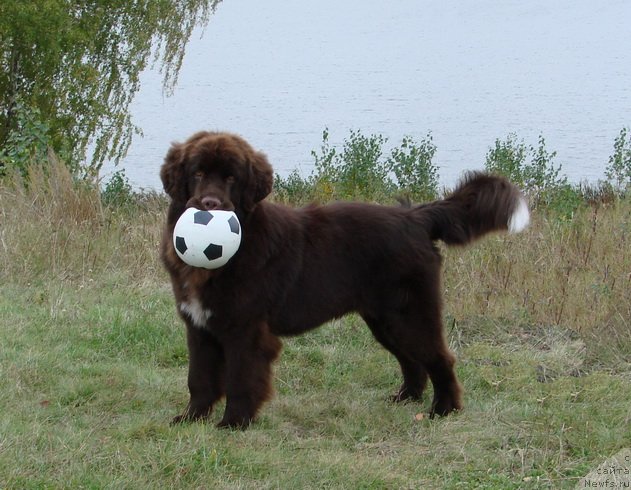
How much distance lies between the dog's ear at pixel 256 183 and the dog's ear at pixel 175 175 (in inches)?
13.3

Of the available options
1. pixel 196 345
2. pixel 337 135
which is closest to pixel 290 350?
pixel 196 345

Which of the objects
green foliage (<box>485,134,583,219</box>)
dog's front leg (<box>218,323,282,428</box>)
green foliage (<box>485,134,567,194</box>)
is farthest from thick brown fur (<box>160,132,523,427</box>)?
green foliage (<box>485,134,567,194</box>)

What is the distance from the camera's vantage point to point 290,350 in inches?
239

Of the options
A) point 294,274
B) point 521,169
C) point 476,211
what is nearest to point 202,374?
point 294,274

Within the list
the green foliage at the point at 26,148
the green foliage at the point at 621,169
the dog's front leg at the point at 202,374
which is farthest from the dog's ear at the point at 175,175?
the green foliage at the point at 621,169

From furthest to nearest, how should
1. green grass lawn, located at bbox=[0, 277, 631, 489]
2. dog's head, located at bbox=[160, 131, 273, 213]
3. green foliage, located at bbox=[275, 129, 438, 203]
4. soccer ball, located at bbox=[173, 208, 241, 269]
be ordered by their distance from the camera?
green foliage, located at bbox=[275, 129, 438, 203]
dog's head, located at bbox=[160, 131, 273, 213]
soccer ball, located at bbox=[173, 208, 241, 269]
green grass lawn, located at bbox=[0, 277, 631, 489]

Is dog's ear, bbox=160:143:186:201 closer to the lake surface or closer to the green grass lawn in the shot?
the green grass lawn

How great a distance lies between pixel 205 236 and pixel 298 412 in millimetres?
1293

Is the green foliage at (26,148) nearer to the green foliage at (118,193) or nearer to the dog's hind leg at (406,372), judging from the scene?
the green foliage at (118,193)

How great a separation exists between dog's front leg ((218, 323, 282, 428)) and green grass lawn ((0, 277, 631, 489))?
0.16 m

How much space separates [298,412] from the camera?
16.5 feet

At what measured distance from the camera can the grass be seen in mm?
4031

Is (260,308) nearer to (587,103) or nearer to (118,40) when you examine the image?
(118,40)

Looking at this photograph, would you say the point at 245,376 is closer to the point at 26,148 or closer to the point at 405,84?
the point at 26,148
